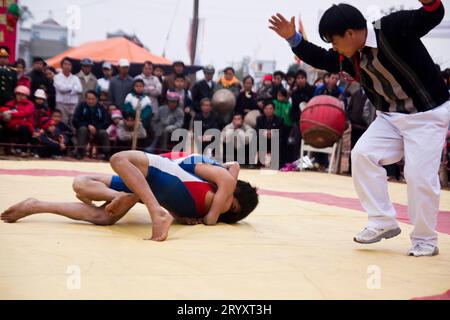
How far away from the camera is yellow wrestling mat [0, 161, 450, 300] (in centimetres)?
258

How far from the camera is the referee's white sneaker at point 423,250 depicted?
3.66 metres

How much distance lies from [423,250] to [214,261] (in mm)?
1219

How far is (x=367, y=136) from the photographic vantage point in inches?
150

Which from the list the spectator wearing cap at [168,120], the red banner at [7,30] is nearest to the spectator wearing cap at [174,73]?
the spectator wearing cap at [168,120]

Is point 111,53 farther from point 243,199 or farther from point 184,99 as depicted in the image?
point 243,199

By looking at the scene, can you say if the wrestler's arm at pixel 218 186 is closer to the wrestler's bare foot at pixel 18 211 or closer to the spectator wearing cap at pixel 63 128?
the wrestler's bare foot at pixel 18 211

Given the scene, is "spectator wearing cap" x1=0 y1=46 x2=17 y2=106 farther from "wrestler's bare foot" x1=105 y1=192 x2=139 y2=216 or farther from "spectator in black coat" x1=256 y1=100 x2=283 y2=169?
"wrestler's bare foot" x1=105 y1=192 x2=139 y2=216

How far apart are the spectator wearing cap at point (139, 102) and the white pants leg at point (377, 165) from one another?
7.59 meters

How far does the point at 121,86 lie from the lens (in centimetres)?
1166

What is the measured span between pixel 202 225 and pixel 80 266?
4.93 feet

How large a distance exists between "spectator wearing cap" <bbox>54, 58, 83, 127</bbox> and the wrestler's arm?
751 cm

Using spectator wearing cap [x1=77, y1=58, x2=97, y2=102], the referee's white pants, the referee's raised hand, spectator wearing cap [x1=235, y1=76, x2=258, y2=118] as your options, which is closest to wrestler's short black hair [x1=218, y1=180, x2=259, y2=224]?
the referee's white pants
